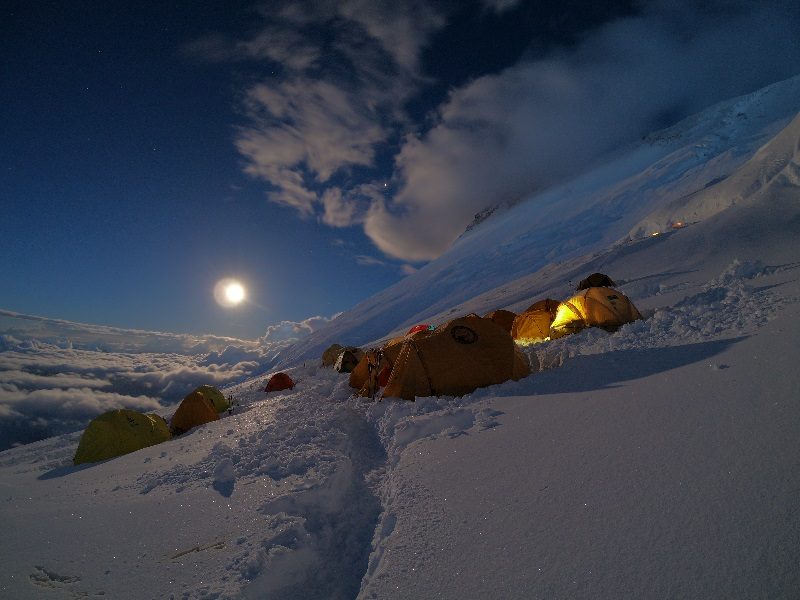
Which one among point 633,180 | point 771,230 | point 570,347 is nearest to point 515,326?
point 570,347

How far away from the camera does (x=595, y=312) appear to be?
36.5 ft

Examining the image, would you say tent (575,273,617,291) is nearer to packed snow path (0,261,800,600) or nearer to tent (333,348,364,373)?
tent (333,348,364,373)

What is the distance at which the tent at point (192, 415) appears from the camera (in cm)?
1160

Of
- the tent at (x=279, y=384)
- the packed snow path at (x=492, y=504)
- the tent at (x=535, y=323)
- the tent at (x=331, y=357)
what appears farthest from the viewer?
the tent at (x=331, y=357)

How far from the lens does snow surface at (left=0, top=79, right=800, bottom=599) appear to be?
6.03 ft

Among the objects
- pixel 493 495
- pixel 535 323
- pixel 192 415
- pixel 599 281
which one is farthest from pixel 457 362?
pixel 599 281

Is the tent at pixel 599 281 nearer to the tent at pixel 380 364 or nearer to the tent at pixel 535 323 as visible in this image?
the tent at pixel 535 323

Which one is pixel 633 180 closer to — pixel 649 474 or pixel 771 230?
pixel 771 230

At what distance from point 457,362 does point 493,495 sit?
14.3 ft

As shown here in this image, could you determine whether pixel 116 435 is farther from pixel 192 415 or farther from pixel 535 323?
pixel 535 323

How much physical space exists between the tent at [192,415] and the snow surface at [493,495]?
3.92 meters

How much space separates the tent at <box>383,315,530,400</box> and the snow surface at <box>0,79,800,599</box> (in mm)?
684

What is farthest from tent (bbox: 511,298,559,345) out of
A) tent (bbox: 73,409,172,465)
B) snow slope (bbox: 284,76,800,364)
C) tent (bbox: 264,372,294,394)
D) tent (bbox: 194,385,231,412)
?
snow slope (bbox: 284,76,800,364)

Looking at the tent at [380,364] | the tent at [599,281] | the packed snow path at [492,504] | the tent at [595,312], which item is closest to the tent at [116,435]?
the packed snow path at [492,504]
